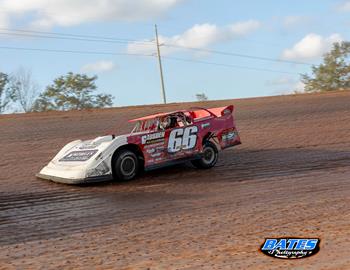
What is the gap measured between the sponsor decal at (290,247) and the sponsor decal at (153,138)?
17.4ft

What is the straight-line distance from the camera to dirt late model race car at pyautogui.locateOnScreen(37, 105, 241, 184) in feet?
32.2

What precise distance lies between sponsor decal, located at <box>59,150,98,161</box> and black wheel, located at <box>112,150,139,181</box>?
1.72ft

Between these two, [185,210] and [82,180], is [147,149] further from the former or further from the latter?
[185,210]

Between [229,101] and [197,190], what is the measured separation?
46.7 feet

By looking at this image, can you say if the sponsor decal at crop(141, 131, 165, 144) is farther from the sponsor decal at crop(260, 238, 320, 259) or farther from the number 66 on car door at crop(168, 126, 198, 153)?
the sponsor decal at crop(260, 238, 320, 259)

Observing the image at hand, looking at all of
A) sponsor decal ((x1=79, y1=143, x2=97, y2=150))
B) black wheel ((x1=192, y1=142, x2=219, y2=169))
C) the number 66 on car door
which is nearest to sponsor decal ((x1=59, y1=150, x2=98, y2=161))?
sponsor decal ((x1=79, y1=143, x2=97, y2=150))

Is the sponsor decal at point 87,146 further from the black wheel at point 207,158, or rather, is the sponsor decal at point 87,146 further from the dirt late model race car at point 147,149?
the black wheel at point 207,158

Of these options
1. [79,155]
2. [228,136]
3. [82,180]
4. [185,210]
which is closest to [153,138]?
[79,155]

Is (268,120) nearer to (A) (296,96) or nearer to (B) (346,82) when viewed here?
(A) (296,96)

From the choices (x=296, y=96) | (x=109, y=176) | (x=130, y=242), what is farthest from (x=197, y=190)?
(x=296, y=96)

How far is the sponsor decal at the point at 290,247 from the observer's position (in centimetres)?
480

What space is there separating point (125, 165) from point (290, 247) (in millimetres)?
5665

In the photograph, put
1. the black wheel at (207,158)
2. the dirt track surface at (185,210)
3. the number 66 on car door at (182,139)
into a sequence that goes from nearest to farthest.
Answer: the dirt track surface at (185,210) < the number 66 on car door at (182,139) < the black wheel at (207,158)

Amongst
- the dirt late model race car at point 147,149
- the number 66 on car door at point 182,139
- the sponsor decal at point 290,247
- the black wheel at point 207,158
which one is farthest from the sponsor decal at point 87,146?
the sponsor decal at point 290,247
